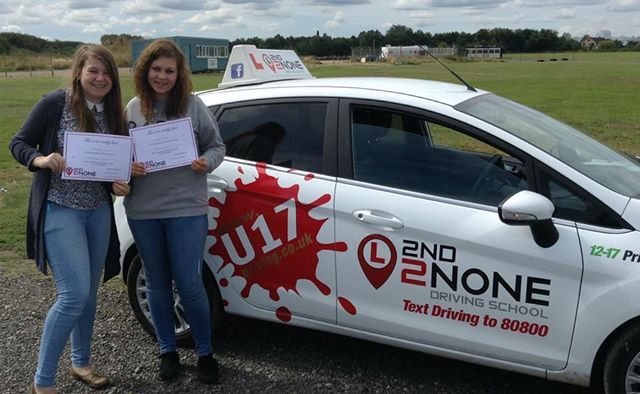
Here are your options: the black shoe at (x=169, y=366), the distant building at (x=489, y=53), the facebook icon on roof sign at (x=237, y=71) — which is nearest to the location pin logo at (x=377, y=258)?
the black shoe at (x=169, y=366)

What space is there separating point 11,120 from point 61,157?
48.8 ft

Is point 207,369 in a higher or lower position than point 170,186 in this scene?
lower

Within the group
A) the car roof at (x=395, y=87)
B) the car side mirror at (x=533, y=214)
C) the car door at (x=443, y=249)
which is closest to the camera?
the car side mirror at (x=533, y=214)

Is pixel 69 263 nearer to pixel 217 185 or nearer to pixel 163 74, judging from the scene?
pixel 217 185

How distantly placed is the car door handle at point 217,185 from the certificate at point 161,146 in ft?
1.36

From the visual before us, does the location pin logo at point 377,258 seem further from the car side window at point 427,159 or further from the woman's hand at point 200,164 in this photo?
the woman's hand at point 200,164

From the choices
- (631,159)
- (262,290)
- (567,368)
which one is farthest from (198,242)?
(631,159)

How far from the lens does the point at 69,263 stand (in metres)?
2.94

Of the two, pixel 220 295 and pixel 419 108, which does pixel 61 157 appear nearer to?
pixel 220 295

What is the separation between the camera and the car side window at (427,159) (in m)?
2.97

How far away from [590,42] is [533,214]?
15765 cm

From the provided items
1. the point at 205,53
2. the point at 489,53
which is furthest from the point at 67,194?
the point at 489,53

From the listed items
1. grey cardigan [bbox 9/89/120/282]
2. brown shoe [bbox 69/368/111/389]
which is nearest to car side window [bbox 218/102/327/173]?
grey cardigan [bbox 9/89/120/282]

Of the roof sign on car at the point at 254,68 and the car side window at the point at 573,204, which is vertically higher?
the roof sign on car at the point at 254,68
